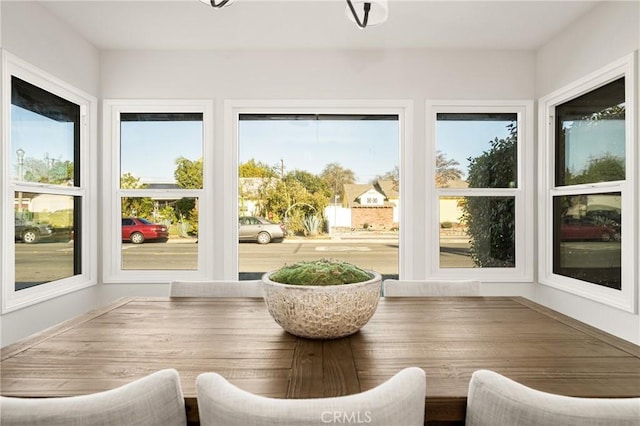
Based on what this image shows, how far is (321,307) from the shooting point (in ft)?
3.97

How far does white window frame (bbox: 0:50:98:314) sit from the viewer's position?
7.33 ft

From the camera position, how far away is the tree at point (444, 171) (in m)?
3.28

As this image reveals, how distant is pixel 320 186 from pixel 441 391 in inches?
101

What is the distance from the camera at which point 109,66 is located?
10.5 feet

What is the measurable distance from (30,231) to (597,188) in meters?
3.64

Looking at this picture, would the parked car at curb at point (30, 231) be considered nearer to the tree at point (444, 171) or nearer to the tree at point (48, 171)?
the tree at point (48, 171)

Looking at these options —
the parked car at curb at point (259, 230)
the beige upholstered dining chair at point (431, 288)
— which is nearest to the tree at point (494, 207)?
the beige upholstered dining chair at point (431, 288)

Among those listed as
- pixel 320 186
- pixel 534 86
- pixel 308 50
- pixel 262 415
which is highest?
pixel 308 50

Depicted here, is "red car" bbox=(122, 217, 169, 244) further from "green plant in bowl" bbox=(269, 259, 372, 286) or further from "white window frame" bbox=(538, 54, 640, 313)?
"white window frame" bbox=(538, 54, 640, 313)

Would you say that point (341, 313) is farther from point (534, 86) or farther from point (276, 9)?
point (534, 86)

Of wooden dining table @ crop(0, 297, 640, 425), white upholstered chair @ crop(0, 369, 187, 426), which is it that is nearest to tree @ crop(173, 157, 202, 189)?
wooden dining table @ crop(0, 297, 640, 425)

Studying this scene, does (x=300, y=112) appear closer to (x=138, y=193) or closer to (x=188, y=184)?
(x=188, y=184)

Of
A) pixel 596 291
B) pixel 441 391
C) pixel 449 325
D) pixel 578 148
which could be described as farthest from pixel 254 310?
pixel 578 148

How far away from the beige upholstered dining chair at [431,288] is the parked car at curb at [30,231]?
7.21 feet
